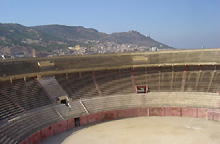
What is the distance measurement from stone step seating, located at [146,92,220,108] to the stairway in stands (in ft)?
43.2

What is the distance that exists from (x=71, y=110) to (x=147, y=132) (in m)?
10.8

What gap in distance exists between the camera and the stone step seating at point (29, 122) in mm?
23094

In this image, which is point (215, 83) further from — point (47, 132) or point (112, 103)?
point (47, 132)

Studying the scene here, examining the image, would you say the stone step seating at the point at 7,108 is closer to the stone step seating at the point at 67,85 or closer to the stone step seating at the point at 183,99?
the stone step seating at the point at 67,85

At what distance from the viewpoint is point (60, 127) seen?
28.1 m

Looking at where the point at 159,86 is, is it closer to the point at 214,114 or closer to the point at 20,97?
the point at 214,114

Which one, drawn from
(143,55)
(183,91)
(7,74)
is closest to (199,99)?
(183,91)

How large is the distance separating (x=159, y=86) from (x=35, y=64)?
67.1 feet

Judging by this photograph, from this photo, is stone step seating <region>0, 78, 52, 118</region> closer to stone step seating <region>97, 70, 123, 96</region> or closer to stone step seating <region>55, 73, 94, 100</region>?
stone step seating <region>55, 73, 94, 100</region>

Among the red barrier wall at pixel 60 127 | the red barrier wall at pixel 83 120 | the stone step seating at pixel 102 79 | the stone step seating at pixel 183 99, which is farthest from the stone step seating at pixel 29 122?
the stone step seating at pixel 183 99

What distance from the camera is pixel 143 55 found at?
139 feet

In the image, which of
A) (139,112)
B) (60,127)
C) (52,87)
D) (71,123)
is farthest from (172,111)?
(52,87)

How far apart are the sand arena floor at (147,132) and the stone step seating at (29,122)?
207 centimetres

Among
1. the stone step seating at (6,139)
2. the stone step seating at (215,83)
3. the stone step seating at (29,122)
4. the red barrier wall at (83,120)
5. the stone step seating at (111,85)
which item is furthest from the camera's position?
the stone step seating at (111,85)
